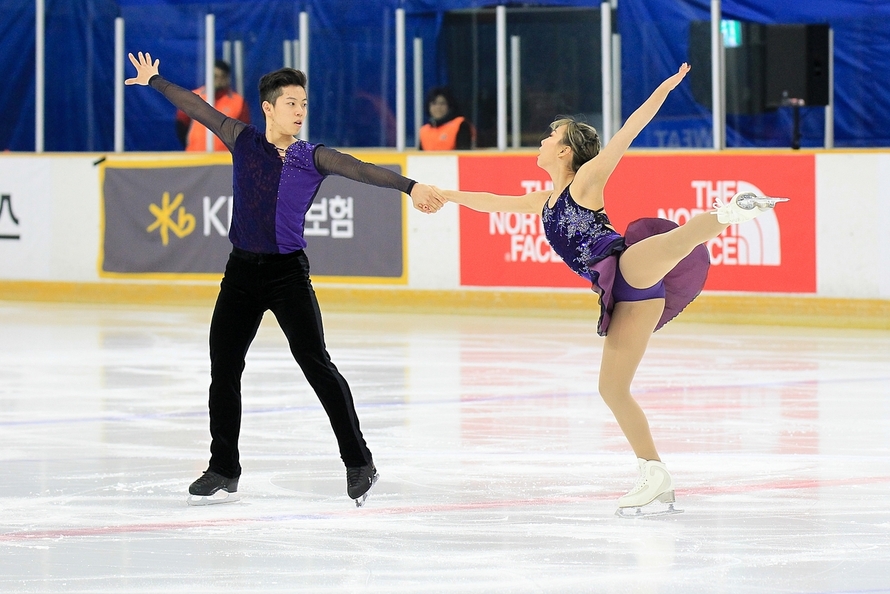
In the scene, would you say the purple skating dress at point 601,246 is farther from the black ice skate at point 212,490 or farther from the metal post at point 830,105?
the metal post at point 830,105

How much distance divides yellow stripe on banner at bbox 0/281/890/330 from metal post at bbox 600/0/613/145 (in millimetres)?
1348

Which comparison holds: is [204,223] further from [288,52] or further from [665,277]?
[665,277]

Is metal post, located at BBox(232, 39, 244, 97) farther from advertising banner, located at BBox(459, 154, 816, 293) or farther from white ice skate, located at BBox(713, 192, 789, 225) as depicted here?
white ice skate, located at BBox(713, 192, 789, 225)

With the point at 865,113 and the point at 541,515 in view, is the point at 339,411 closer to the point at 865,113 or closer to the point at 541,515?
the point at 541,515

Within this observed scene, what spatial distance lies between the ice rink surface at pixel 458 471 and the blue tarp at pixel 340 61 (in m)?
2.85

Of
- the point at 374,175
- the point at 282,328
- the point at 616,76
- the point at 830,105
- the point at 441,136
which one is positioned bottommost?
the point at 282,328

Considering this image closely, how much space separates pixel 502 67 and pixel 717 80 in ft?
5.64

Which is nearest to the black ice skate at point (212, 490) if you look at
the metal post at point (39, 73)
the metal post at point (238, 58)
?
the metal post at point (238, 58)

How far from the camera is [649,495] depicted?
506 cm

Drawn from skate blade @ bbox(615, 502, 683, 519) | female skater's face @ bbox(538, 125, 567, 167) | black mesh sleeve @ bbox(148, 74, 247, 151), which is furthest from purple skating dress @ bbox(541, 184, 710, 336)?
black mesh sleeve @ bbox(148, 74, 247, 151)

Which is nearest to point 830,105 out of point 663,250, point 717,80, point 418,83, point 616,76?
point 717,80

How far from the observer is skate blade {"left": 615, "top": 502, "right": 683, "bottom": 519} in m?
5.07

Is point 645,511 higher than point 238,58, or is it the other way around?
point 238,58

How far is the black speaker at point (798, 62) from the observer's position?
37.9ft
